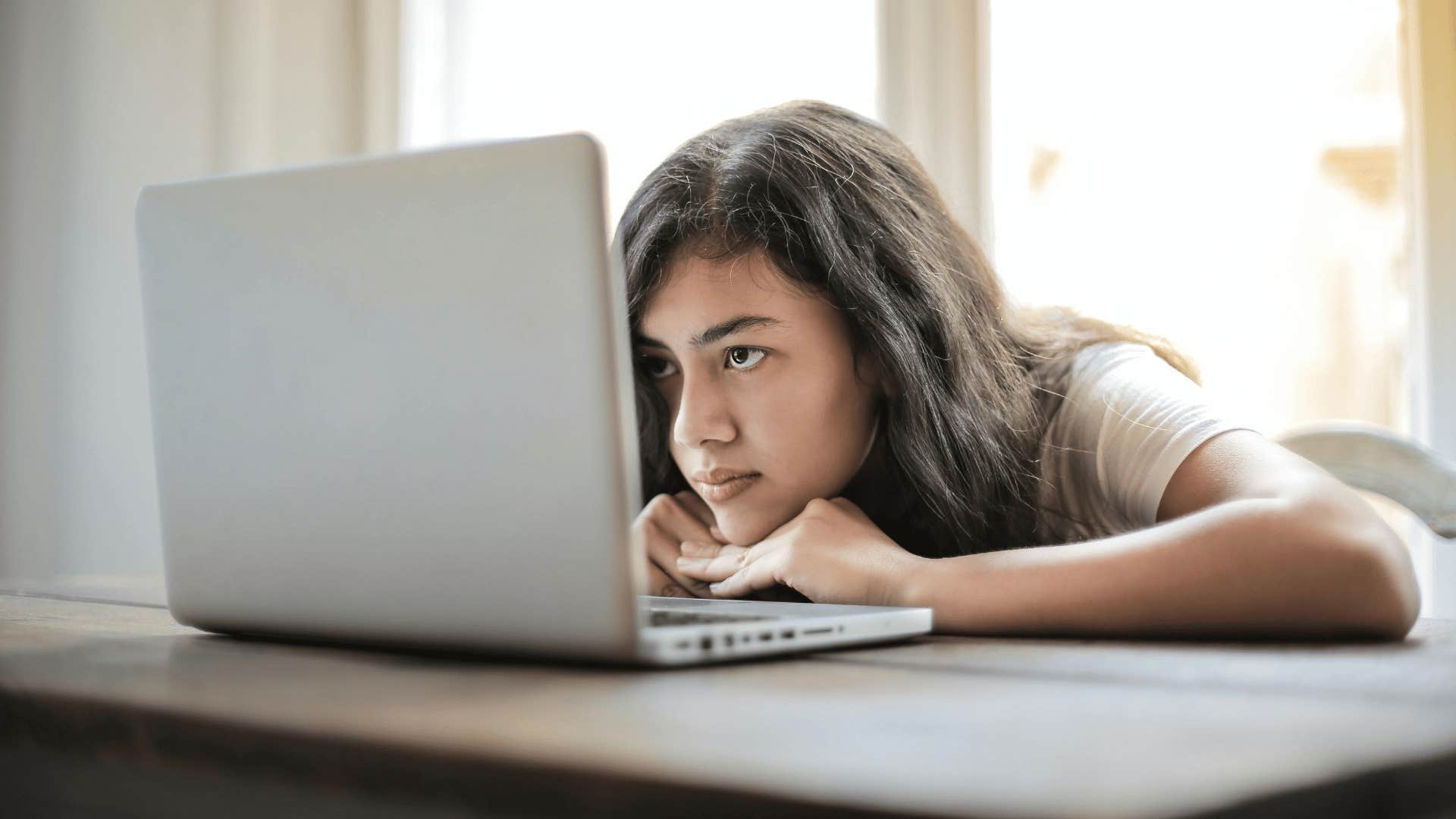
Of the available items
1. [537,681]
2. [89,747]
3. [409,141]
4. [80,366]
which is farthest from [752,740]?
[409,141]

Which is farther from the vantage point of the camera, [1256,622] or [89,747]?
[1256,622]

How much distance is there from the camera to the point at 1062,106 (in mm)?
2143

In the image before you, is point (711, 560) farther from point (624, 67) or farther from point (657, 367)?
point (624, 67)

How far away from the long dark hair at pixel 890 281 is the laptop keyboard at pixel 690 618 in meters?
0.49

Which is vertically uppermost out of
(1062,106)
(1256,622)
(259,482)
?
(1062,106)

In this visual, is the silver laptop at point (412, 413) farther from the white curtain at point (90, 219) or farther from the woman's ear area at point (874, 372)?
the white curtain at point (90, 219)

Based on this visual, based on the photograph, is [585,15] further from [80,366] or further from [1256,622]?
[1256,622]

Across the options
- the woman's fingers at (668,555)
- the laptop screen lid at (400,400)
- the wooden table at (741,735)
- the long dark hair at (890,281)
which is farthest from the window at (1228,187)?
the laptop screen lid at (400,400)

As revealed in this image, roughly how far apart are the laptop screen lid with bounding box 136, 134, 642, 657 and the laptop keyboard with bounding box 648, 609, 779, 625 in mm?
153

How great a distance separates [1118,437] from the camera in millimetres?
1194

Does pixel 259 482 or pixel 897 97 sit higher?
pixel 897 97

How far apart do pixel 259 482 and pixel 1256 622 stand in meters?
0.63

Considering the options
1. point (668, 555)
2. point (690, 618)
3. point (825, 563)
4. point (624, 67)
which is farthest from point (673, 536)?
point (624, 67)

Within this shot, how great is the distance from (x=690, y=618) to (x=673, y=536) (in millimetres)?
516
